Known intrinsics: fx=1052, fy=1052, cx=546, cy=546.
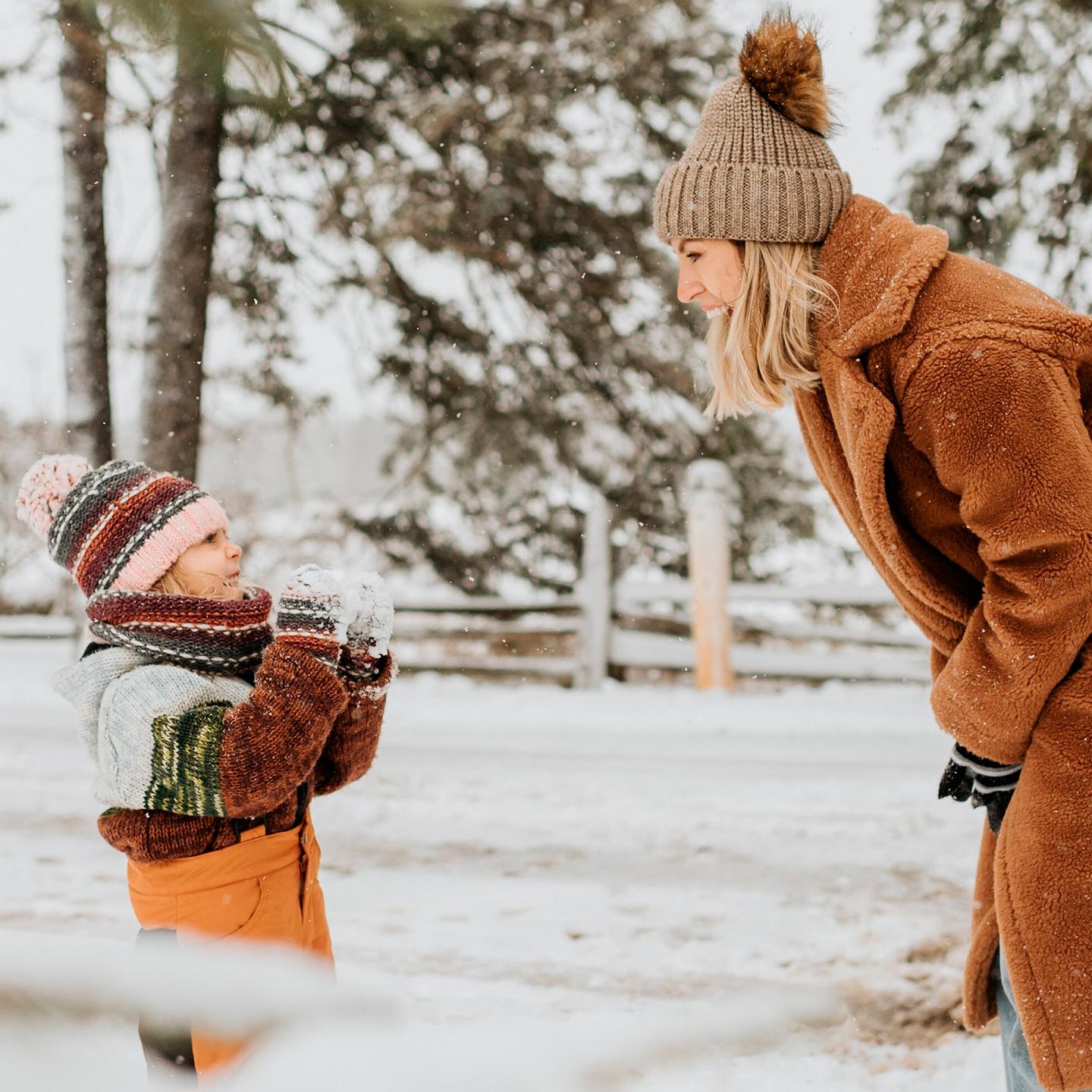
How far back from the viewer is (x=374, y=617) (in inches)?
81.7

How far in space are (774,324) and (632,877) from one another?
2.78 m

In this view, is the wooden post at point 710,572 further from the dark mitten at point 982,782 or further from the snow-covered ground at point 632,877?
the dark mitten at point 982,782

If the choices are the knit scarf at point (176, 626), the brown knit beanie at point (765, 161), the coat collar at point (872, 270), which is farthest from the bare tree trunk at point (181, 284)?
the coat collar at point (872, 270)

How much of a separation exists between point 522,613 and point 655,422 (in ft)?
6.18

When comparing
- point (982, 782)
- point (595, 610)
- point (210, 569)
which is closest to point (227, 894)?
point (210, 569)

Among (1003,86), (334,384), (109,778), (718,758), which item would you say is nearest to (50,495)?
(109,778)

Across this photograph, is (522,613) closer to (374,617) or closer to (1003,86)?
(1003,86)

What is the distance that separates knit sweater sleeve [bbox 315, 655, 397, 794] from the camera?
2.09m

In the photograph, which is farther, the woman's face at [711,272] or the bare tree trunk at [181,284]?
the bare tree trunk at [181,284]

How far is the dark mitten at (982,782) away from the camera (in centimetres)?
170

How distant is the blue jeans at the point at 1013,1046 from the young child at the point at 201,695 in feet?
4.05

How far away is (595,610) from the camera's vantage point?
26.5ft

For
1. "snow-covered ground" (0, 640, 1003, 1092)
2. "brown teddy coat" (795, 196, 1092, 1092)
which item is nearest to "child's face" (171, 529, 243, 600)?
"snow-covered ground" (0, 640, 1003, 1092)

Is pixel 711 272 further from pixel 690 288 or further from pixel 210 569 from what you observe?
pixel 210 569
